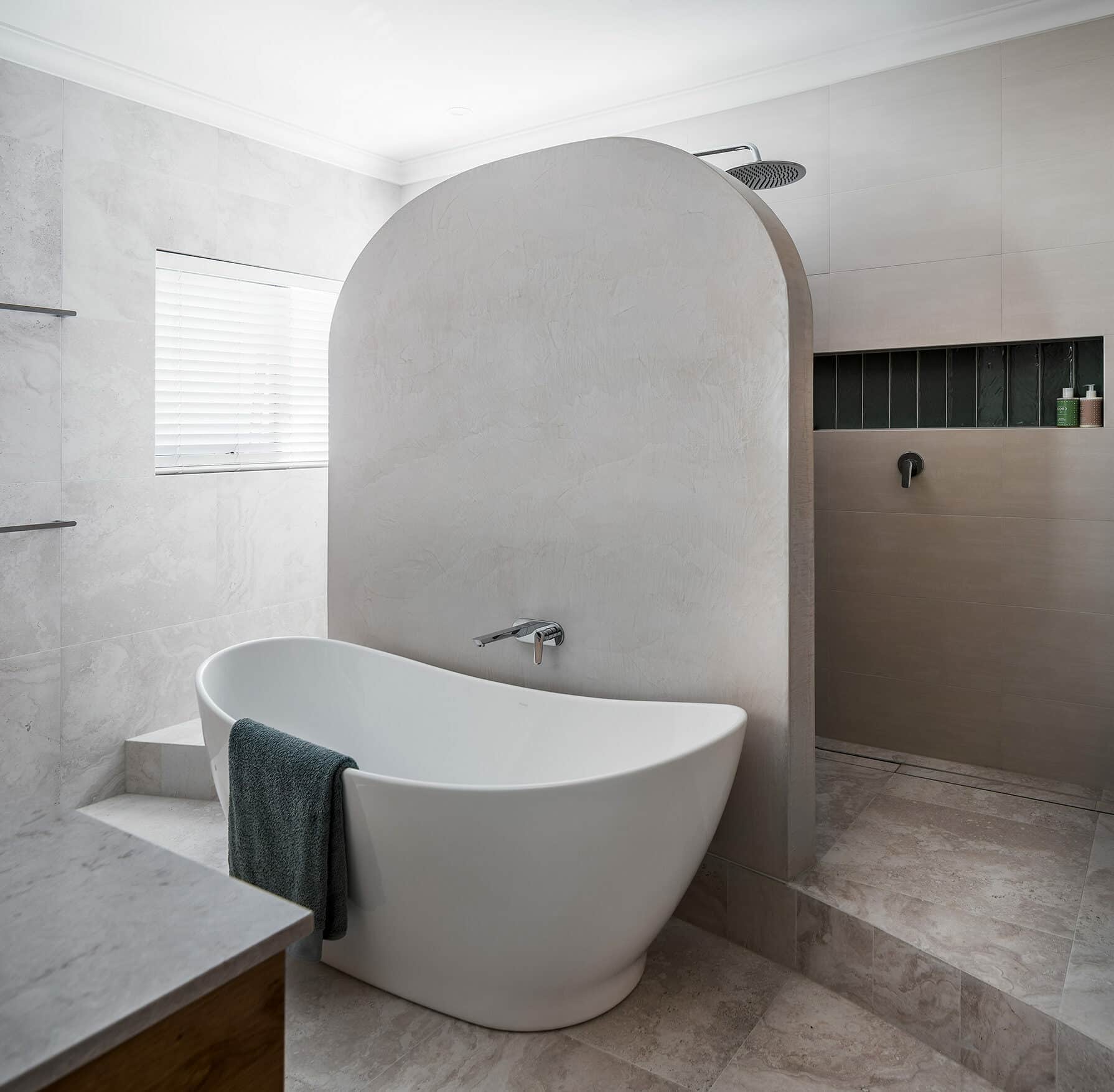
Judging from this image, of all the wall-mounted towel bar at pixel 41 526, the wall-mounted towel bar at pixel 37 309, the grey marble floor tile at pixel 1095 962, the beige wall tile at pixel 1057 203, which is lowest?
the grey marble floor tile at pixel 1095 962

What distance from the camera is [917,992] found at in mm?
2061

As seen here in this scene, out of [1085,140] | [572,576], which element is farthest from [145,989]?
[1085,140]

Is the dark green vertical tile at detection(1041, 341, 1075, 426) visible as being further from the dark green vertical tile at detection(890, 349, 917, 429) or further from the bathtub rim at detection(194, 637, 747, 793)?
the bathtub rim at detection(194, 637, 747, 793)

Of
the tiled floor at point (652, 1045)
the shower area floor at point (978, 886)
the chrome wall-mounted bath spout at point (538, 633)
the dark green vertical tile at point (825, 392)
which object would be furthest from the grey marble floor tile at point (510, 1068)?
the dark green vertical tile at point (825, 392)

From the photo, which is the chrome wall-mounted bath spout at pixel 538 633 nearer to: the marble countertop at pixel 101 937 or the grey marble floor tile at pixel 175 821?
the grey marble floor tile at pixel 175 821

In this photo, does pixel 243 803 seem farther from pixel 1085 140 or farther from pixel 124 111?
pixel 1085 140

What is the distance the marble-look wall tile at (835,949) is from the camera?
85.2 inches

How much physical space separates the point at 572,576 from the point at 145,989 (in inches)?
81.4

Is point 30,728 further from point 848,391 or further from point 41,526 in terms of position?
point 848,391

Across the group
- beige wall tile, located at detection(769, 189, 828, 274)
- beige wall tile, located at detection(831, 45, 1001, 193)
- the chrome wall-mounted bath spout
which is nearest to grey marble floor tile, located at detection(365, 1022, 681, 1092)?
the chrome wall-mounted bath spout

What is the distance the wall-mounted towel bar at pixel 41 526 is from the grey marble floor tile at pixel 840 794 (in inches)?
108

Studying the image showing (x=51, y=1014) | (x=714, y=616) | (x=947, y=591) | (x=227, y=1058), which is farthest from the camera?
(x=947, y=591)

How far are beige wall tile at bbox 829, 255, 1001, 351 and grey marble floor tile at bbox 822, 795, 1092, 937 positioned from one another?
1.63 metres

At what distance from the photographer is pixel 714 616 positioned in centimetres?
244
